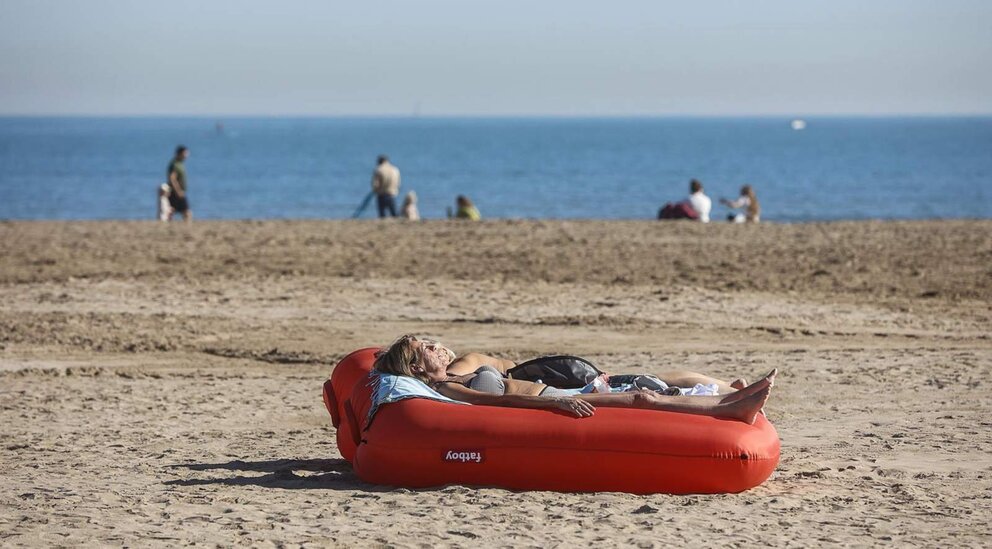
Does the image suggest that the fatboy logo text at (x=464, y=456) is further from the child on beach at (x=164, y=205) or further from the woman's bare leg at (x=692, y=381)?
the child on beach at (x=164, y=205)

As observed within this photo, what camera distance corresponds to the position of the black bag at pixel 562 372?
8117 mm

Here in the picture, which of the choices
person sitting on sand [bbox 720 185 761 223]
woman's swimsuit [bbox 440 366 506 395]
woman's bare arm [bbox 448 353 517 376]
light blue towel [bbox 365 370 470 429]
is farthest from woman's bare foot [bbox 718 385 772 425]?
person sitting on sand [bbox 720 185 761 223]

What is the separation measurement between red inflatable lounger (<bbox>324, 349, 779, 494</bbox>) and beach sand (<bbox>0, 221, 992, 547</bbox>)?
137 millimetres

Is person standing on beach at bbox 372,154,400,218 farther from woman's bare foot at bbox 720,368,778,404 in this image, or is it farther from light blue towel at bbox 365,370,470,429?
woman's bare foot at bbox 720,368,778,404

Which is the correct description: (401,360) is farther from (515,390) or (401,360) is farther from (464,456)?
(464,456)

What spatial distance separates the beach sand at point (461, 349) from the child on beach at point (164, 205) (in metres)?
2.10

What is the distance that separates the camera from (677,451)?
716 centimetres

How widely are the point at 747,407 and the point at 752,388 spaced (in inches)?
4.9

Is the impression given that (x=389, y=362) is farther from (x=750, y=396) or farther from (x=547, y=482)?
(x=750, y=396)

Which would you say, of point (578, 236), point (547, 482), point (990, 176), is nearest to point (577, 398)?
point (547, 482)

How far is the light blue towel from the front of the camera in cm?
762

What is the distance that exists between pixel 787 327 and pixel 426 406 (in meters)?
6.48

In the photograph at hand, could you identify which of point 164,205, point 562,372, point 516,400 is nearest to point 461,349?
point 562,372

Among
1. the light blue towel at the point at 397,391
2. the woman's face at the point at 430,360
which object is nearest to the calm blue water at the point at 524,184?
the woman's face at the point at 430,360
